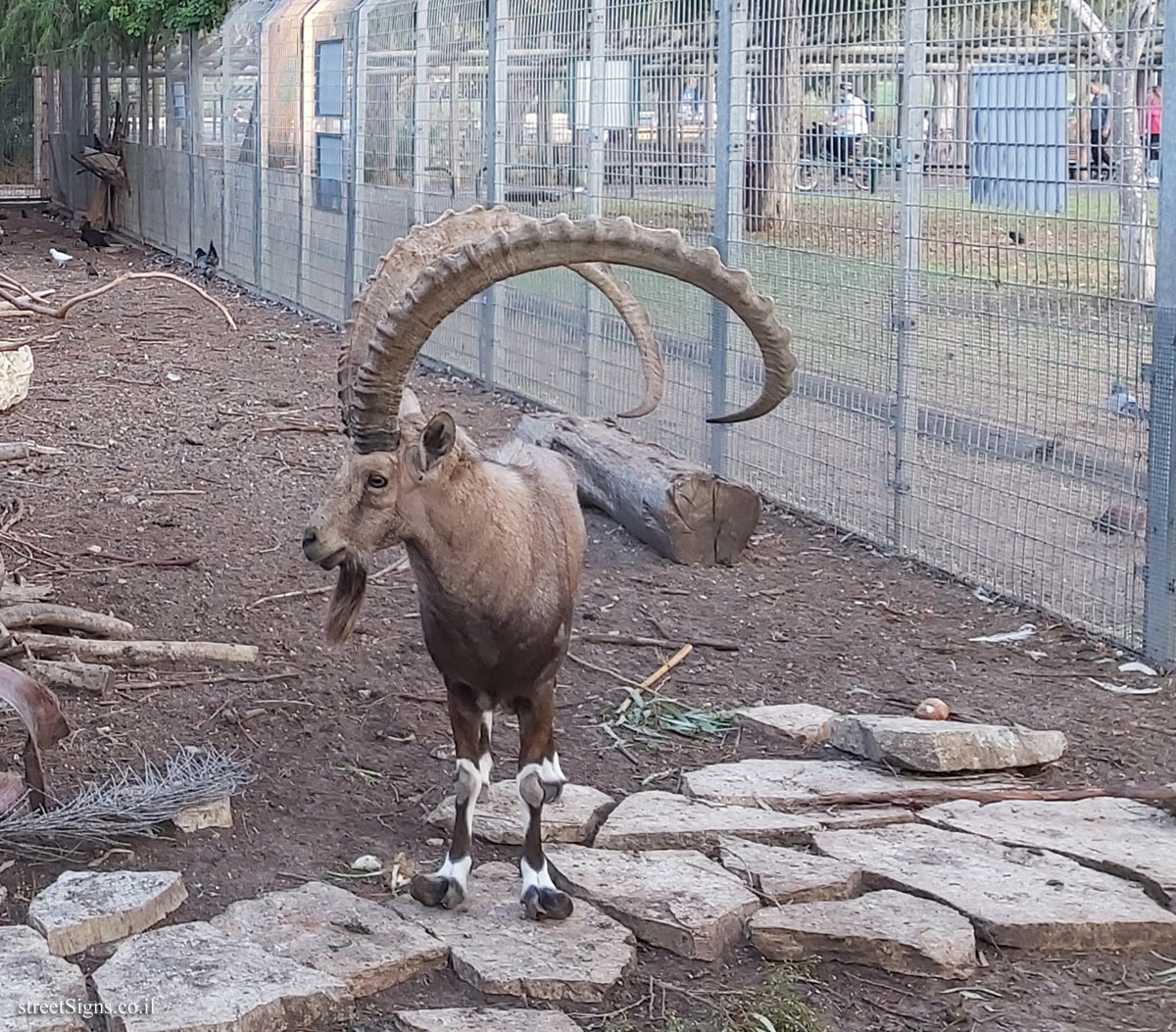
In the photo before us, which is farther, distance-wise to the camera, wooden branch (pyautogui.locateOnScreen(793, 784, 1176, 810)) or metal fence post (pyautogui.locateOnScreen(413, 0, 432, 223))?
metal fence post (pyautogui.locateOnScreen(413, 0, 432, 223))

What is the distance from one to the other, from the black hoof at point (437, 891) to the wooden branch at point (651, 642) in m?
2.41

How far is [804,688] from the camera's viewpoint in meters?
6.35

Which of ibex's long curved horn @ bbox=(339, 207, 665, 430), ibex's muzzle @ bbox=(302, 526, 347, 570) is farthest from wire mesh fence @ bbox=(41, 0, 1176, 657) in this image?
ibex's muzzle @ bbox=(302, 526, 347, 570)

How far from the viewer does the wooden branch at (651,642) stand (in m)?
6.77

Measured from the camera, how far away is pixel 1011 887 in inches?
176

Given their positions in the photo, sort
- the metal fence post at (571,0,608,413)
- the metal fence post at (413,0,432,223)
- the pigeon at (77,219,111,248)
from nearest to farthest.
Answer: the metal fence post at (571,0,608,413) < the metal fence post at (413,0,432,223) < the pigeon at (77,219,111,248)

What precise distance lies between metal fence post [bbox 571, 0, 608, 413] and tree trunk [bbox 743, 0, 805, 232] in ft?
5.72

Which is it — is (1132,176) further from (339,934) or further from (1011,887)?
(339,934)

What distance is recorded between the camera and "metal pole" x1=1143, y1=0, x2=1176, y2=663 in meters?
6.22

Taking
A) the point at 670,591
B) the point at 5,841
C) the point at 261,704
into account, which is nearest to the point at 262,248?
the point at 670,591

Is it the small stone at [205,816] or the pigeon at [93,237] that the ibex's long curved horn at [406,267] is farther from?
the pigeon at [93,237]

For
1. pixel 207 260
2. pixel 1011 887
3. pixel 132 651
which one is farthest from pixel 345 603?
pixel 207 260

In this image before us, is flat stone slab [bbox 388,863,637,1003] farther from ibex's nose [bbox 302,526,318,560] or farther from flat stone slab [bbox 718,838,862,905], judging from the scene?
ibex's nose [bbox 302,526,318,560]

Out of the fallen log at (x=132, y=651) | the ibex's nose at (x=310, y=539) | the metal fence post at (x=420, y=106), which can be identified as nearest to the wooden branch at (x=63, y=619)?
the fallen log at (x=132, y=651)
